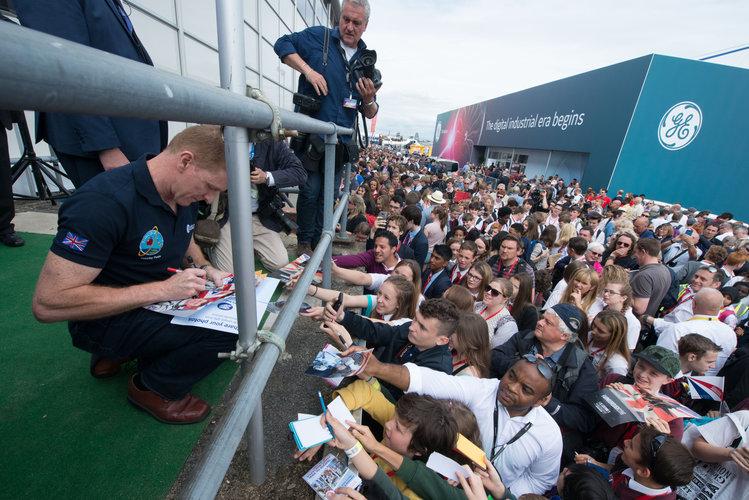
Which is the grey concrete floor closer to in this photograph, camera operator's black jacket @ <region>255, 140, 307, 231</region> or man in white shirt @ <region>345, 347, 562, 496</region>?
man in white shirt @ <region>345, 347, 562, 496</region>

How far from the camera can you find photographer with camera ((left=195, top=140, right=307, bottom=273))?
3135 mm

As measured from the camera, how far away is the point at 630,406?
2152mm

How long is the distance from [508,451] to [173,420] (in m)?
1.93

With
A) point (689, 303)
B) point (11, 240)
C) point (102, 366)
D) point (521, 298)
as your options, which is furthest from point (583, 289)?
point (11, 240)

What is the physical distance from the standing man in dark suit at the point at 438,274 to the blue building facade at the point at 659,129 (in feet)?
57.1

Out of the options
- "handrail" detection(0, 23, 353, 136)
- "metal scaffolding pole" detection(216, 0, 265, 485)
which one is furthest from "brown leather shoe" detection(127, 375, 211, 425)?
"handrail" detection(0, 23, 353, 136)

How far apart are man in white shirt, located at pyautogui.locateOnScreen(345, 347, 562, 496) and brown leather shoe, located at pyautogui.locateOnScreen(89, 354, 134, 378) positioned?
4.96 feet

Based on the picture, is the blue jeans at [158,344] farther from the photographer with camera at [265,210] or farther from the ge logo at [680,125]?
the ge logo at [680,125]

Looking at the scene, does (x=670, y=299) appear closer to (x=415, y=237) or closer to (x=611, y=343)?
(x=611, y=343)

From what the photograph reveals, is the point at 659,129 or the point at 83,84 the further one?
the point at 659,129

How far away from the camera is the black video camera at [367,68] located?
286cm

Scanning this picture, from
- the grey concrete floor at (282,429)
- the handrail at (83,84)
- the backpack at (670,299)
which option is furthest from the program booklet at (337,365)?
the backpack at (670,299)

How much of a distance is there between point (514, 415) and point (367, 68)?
9.46ft

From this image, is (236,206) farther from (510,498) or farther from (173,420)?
(510,498)
